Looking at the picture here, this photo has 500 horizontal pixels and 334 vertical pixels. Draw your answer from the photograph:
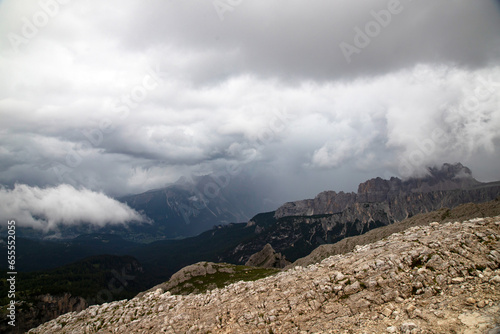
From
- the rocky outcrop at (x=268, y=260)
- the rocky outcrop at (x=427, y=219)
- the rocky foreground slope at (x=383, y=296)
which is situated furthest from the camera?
the rocky outcrop at (x=268, y=260)

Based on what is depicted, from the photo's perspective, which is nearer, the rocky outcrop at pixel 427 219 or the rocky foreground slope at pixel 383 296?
the rocky foreground slope at pixel 383 296

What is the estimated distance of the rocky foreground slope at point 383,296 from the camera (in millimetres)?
19594

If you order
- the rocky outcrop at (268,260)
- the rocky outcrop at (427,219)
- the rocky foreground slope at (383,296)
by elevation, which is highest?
the rocky foreground slope at (383,296)

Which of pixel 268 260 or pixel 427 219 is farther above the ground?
pixel 427 219

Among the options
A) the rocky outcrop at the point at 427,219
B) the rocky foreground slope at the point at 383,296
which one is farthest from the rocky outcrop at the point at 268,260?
the rocky foreground slope at the point at 383,296

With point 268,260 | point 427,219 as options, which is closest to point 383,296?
point 427,219

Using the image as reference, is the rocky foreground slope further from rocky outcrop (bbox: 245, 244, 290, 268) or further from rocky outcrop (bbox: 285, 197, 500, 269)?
rocky outcrop (bbox: 245, 244, 290, 268)

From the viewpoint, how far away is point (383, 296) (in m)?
23.3

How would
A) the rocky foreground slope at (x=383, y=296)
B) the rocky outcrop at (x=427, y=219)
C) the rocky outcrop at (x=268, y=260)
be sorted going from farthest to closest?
the rocky outcrop at (x=268, y=260), the rocky outcrop at (x=427, y=219), the rocky foreground slope at (x=383, y=296)

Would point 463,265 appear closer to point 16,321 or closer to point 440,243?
point 440,243

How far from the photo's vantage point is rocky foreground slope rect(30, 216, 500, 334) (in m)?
19.6

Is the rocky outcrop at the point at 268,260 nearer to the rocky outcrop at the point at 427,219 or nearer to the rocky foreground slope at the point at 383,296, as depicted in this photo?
the rocky outcrop at the point at 427,219

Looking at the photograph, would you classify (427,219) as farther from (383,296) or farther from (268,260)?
(268,260)

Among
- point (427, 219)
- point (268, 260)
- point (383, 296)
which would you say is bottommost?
point (268, 260)
